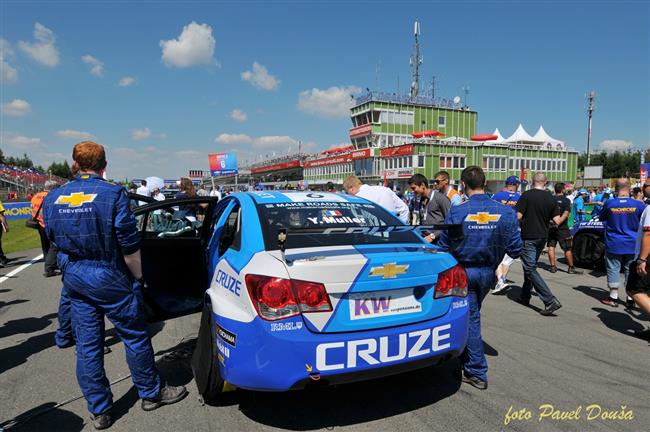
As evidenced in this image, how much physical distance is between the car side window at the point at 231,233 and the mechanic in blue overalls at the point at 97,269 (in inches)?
26.2

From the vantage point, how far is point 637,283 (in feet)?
13.3

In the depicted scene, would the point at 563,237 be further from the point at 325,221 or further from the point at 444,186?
the point at 325,221

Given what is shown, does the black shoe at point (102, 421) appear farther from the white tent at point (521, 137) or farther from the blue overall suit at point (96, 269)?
the white tent at point (521, 137)

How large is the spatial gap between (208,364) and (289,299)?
914mm

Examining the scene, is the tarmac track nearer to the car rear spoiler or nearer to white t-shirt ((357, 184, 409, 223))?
the car rear spoiler

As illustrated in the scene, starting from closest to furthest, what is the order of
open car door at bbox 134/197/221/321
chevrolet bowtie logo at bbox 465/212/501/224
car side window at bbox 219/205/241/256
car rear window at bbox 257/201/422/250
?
1. car rear window at bbox 257/201/422/250
2. car side window at bbox 219/205/241/256
3. chevrolet bowtie logo at bbox 465/212/501/224
4. open car door at bbox 134/197/221/321

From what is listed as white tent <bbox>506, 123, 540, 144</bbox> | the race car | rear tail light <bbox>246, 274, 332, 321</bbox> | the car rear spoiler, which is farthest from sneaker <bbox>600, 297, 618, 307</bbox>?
white tent <bbox>506, 123, 540, 144</bbox>

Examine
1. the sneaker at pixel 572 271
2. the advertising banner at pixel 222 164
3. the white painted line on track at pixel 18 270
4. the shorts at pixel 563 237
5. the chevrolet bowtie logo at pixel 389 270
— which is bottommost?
the sneaker at pixel 572 271

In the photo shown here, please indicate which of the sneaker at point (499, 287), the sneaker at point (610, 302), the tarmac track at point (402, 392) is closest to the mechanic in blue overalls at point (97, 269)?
the tarmac track at point (402, 392)

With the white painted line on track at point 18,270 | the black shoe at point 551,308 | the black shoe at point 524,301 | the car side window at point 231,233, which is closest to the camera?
the car side window at point 231,233

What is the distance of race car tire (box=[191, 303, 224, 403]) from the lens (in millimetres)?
2648

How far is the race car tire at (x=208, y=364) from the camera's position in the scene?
2648 mm

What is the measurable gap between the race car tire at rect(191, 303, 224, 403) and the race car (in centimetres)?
781

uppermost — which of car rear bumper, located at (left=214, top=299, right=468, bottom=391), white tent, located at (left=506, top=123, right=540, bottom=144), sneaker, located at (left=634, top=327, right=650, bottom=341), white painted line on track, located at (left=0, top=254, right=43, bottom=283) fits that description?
white tent, located at (left=506, top=123, right=540, bottom=144)
